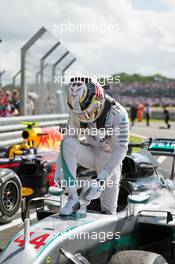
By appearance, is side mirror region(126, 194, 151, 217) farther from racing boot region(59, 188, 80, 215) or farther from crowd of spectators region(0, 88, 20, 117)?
crowd of spectators region(0, 88, 20, 117)

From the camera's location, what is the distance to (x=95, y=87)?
456 cm

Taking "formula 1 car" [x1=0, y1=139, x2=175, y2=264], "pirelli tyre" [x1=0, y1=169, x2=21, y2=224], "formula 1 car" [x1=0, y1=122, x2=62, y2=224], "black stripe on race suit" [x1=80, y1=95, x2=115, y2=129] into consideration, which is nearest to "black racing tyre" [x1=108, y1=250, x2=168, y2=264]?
"formula 1 car" [x1=0, y1=139, x2=175, y2=264]

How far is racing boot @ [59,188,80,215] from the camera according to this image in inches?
170

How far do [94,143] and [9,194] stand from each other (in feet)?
8.55

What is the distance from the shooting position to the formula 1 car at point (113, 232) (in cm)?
382

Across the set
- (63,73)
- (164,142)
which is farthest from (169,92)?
(164,142)

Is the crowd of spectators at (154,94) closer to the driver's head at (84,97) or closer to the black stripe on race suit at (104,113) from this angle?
the black stripe on race suit at (104,113)

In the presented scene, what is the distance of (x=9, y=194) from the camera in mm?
7129

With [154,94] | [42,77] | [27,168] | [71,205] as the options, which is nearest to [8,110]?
[42,77]

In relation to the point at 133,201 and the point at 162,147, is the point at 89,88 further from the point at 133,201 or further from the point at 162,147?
the point at 162,147

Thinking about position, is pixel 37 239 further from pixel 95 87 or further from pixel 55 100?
pixel 55 100

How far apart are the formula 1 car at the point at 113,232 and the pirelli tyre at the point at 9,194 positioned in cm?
195

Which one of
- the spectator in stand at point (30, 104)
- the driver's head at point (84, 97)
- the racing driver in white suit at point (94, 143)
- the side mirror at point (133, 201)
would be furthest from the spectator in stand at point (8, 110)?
the side mirror at point (133, 201)

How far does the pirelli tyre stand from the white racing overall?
2309mm
